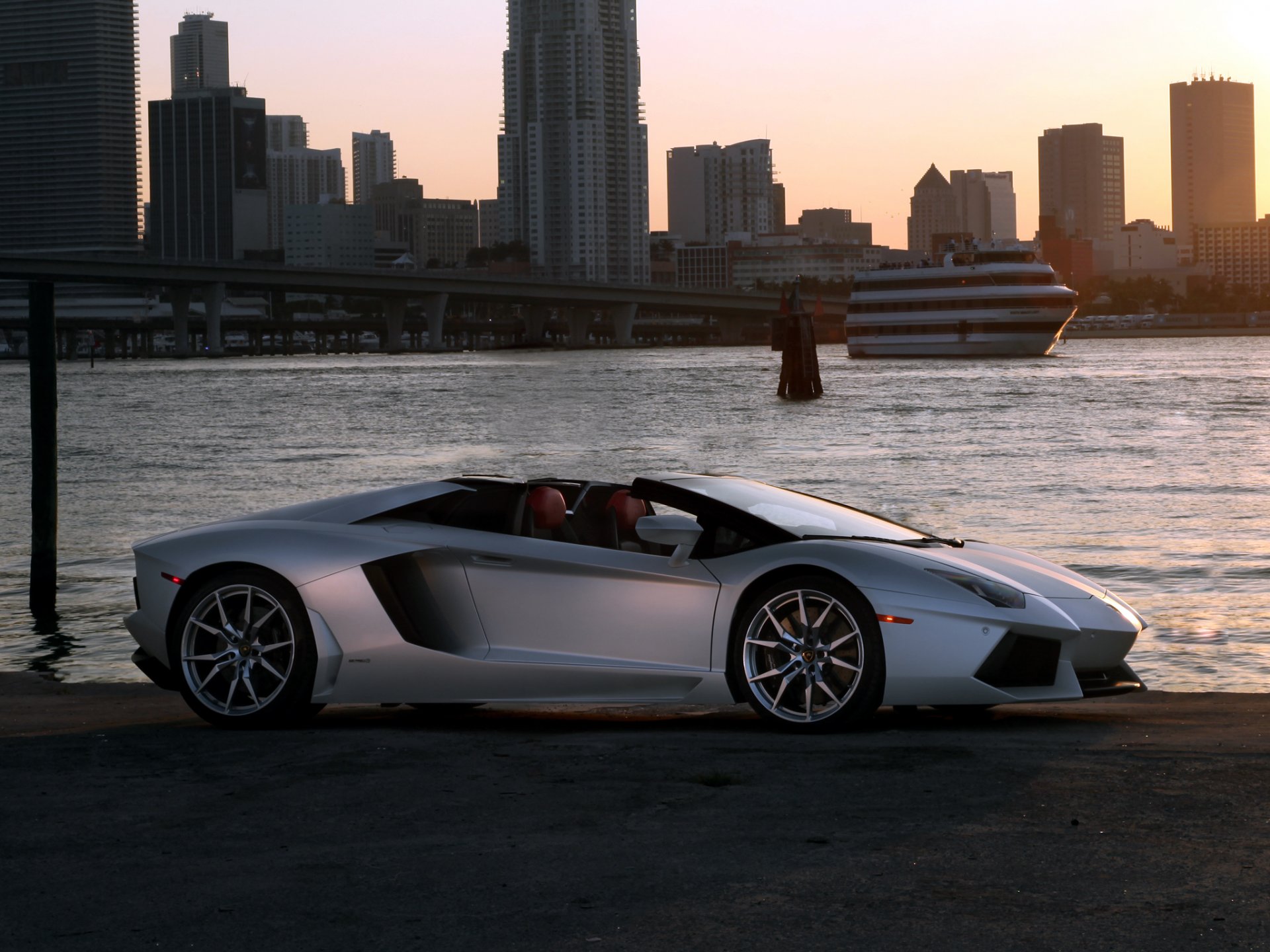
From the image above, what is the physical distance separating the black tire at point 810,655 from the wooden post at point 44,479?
806 cm

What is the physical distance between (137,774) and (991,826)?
2.86 m

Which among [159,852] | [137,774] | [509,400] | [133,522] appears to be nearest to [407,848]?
[159,852]

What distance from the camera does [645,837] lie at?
459 cm

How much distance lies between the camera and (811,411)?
58.2m

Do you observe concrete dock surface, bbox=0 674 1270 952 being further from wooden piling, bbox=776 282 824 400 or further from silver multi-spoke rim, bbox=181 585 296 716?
wooden piling, bbox=776 282 824 400

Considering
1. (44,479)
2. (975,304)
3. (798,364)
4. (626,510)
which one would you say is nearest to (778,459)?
(44,479)

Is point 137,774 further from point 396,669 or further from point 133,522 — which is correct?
point 133,522

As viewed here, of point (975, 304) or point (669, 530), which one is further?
point (975, 304)

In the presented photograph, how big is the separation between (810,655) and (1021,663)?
785mm

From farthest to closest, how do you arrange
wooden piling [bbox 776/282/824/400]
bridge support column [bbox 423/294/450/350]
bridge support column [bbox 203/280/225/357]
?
bridge support column [bbox 423/294/450/350], bridge support column [bbox 203/280/225/357], wooden piling [bbox 776/282/824/400]

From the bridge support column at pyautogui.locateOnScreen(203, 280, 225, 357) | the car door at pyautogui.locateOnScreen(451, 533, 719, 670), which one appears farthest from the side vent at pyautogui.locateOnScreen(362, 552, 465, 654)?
the bridge support column at pyautogui.locateOnScreen(203, 280, 225, 357)

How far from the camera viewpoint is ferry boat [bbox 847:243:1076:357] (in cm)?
11400

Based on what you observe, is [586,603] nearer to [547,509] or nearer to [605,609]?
[605,609]

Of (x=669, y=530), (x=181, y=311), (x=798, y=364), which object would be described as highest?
(x=181, y=311)
